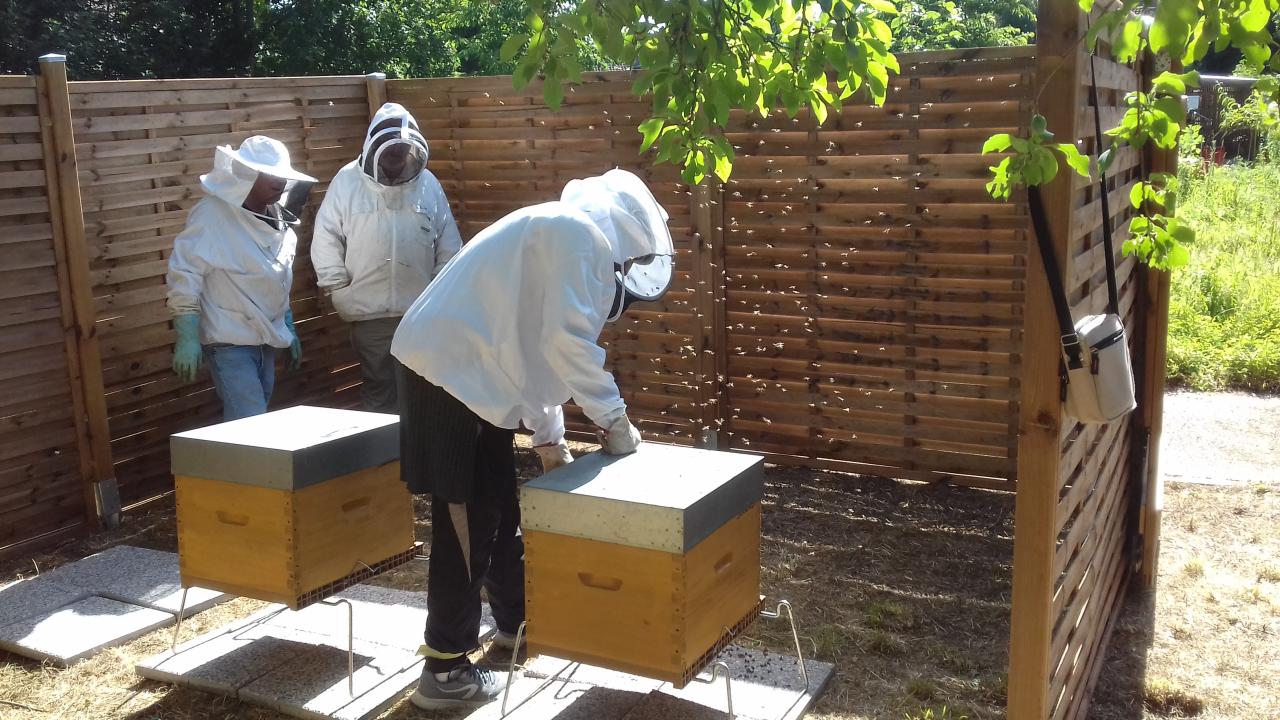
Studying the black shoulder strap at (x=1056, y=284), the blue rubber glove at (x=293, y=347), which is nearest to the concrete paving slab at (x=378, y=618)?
the blue rubber glove at (x=293, y=347)

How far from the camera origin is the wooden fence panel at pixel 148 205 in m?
5.68

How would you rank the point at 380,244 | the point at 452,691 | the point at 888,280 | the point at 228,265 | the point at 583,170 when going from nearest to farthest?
the point at 452,691
the point at 228,265
the point at 888,280
the point at 380,244
the point at 583,170

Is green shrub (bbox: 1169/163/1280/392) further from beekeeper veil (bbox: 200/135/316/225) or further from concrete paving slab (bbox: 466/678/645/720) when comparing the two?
beekeeper veil (bbox: 200/135/316/225)

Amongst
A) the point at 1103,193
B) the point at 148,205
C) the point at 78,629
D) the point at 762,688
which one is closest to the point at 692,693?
the point at 762,688

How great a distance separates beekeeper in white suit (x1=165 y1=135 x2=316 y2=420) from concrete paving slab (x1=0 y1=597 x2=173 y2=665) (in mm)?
1220

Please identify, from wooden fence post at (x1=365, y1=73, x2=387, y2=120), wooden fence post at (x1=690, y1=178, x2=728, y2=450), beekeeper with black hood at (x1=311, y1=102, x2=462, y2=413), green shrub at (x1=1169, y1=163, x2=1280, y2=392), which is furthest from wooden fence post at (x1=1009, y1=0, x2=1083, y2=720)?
green shrub at (x1=1169, y1=163, x2=1280, y2=392)

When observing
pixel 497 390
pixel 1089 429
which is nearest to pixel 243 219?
pixel 497 390

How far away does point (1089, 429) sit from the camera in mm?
3457

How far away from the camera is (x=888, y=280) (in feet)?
19.3

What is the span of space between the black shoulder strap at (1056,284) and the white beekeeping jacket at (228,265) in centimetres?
403

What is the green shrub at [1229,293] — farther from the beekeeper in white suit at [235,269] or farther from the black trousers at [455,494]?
the beekeeper in white suit at [235,269]

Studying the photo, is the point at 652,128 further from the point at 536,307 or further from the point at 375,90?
the point at 375,90

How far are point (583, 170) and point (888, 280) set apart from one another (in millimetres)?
1922

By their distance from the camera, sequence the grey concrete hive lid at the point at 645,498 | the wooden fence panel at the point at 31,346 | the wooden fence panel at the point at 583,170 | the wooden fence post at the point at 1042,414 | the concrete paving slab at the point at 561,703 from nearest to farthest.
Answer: the wooden fence post at the point at 1042,414 < the grey concrete hive lid at the point at 645,498 < the concrete paving slab at the point at 561,703 < the wooden fence panel at the point at 31,346 < the wooden fence panel at the point at 583,170
